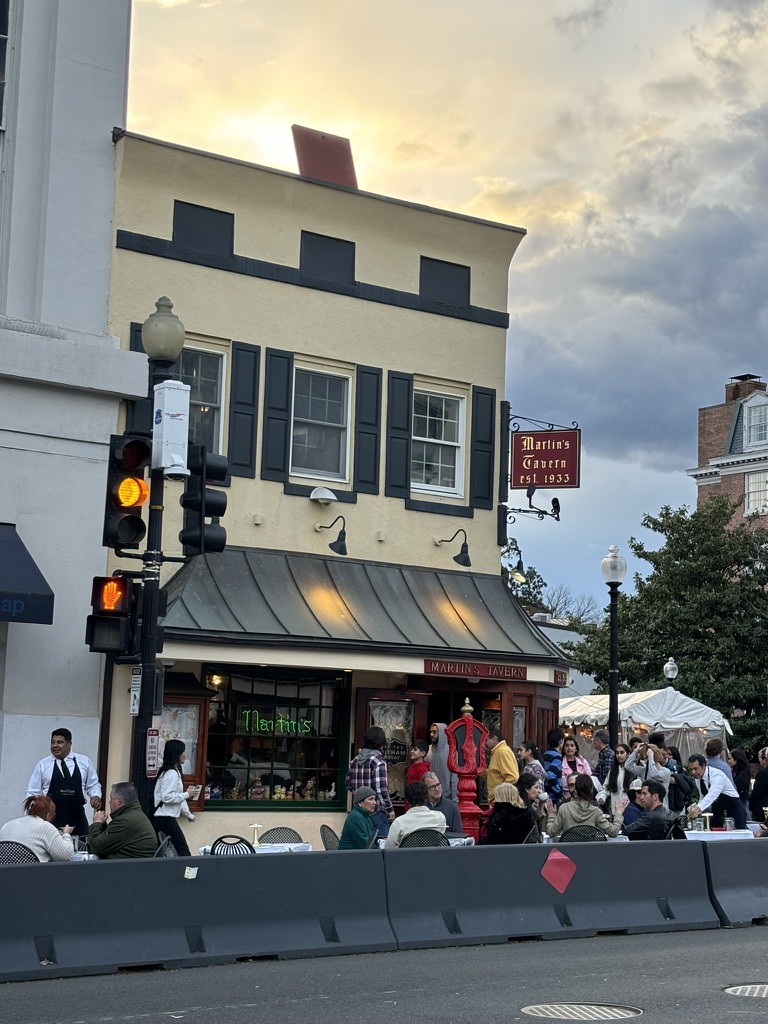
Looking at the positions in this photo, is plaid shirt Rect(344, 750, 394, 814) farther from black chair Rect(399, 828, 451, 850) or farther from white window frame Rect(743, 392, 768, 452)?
white window frame Rect(743, 392, 768, 452)

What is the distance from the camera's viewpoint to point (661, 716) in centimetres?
3091

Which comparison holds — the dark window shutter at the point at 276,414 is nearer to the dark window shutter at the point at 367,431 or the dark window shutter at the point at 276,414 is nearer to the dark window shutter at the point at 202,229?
the dark window shutter at the point at 367,431

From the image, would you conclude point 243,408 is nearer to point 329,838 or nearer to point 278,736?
point 278,736

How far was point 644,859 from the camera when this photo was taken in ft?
45.9

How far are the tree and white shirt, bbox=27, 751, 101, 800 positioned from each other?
2828cm

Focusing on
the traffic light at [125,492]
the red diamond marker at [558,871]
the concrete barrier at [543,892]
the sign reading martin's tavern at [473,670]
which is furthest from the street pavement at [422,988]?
the sign reading martin's tavern at [473,670]

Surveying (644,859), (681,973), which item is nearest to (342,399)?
(644,859)

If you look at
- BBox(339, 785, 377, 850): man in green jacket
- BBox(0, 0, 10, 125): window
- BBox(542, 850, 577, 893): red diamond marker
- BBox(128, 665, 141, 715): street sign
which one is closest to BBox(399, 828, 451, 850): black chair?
BBox(339, 785, 377, 850): man in green jacket

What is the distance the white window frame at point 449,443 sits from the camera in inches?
847

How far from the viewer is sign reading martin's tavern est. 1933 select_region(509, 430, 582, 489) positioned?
2200 centimetres

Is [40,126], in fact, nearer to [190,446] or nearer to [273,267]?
[273,267]

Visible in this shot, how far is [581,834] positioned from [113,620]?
4759 millimetres

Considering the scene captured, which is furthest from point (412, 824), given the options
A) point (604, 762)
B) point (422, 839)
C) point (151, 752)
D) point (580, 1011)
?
point (604, 762)

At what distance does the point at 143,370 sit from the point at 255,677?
4251 mm
